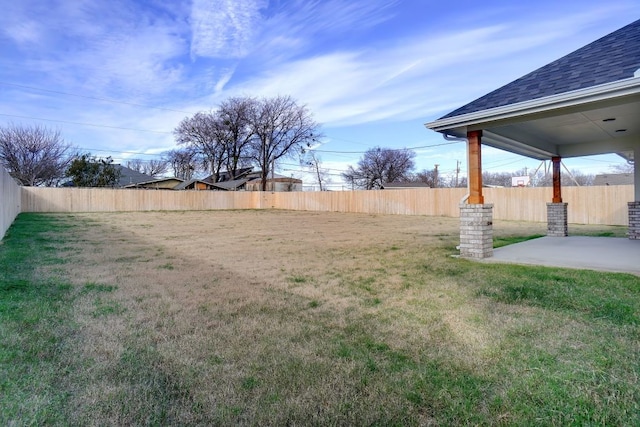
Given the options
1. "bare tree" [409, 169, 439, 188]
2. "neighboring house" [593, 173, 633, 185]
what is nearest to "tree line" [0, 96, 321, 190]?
"bare tree" [409, 169, 439, 188]

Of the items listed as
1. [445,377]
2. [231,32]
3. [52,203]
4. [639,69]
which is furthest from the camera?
[52,203]

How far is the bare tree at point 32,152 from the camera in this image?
23.2 metres

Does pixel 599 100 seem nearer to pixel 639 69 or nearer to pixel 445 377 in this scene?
pixel 639 69

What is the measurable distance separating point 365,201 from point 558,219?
47.2ft

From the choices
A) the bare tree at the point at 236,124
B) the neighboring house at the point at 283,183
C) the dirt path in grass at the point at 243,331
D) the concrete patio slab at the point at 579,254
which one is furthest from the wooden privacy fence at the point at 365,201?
the neighboring house at the point at 283,183

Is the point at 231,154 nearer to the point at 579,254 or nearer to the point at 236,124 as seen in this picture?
the point at 236,124

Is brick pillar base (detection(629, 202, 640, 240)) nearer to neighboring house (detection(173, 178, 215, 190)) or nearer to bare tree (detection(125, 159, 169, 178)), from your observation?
neighboring house (detection(173, 178, 215, 190))

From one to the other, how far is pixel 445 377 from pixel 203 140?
3663 centimetres

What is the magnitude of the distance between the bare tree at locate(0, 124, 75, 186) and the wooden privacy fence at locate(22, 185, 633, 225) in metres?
5.02

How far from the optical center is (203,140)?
35.4m

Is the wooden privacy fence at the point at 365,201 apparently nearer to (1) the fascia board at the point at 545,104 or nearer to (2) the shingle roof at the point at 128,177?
(2) the shingle roof at the point at 128,177

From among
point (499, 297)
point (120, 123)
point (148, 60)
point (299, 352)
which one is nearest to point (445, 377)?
point (299, 352)

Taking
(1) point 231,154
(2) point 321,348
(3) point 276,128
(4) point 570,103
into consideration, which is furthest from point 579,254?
(1) point 231,154

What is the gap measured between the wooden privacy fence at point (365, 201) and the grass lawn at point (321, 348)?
11952 mm
